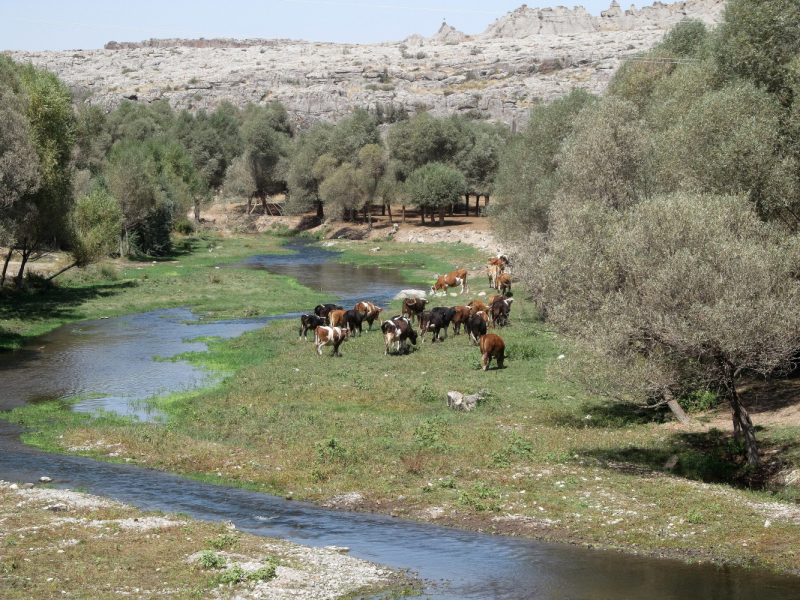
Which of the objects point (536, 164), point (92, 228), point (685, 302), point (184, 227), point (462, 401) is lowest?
point (462, 401)

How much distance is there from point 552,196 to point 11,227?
25.8m

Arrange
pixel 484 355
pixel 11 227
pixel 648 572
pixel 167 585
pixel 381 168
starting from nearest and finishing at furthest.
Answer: pixel 167 585, pixel 648 572, pixel 484 355, pixel 11 227, pixel 381 168

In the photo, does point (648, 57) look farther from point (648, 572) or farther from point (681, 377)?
point (648, 572)

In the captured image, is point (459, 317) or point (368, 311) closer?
point (459, 317)

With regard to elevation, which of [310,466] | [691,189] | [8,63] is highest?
[8,63]

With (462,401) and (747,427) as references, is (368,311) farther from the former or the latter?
(747,427)

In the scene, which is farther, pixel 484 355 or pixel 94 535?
pixel 484 355

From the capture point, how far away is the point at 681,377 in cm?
1616

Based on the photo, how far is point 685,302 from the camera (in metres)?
15.3

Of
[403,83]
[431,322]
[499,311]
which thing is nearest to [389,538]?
[431,322]

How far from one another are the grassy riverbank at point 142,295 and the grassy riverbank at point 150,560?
68.5 ft

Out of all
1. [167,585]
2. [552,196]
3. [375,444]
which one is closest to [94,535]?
[167,585]

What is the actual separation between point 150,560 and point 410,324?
1976cm

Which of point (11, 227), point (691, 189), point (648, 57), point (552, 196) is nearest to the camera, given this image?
point (691, 189)
